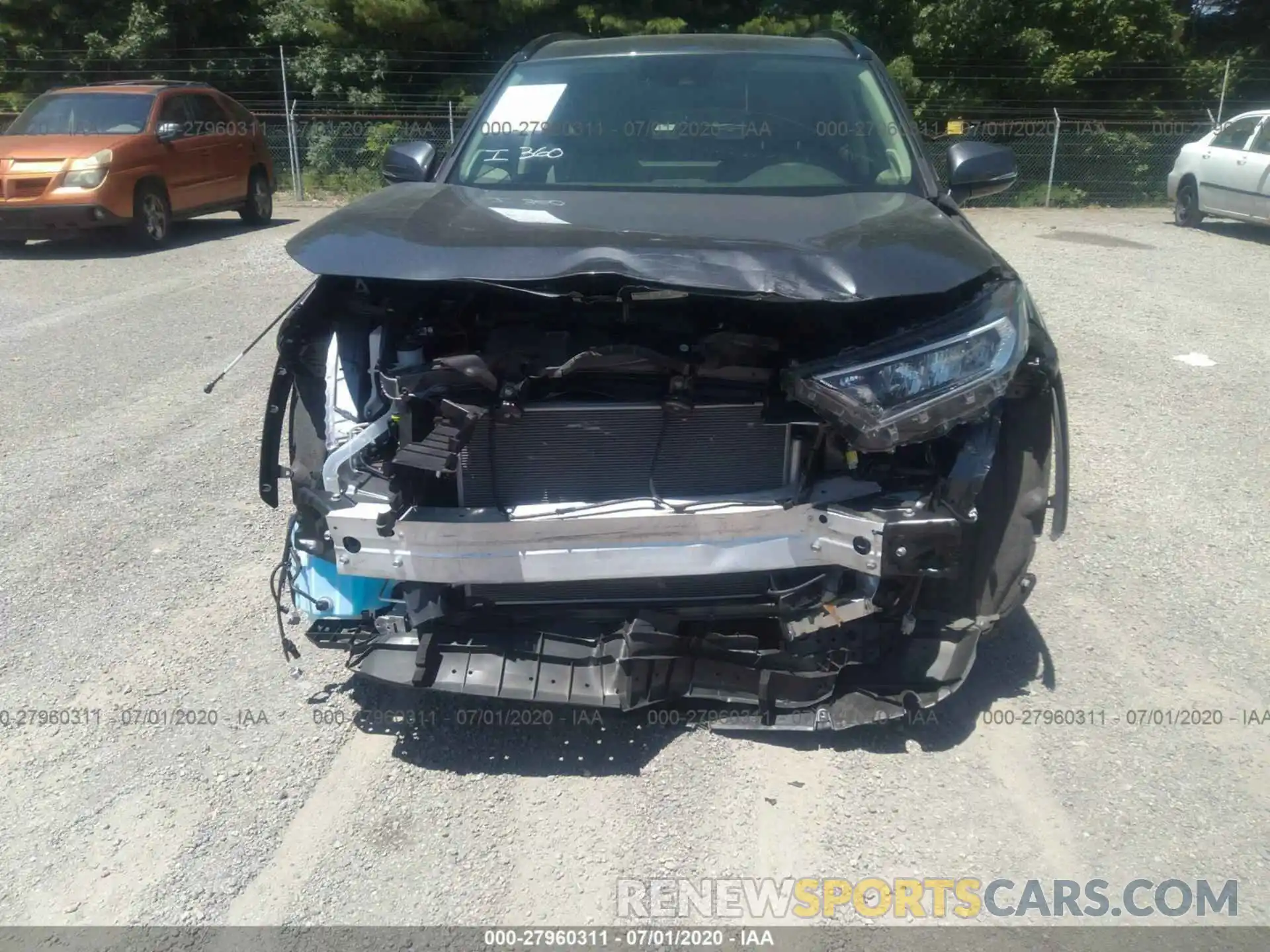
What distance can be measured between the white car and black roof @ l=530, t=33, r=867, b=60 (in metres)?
10.5

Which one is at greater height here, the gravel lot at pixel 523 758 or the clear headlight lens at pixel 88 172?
the clear headlight lens at pixel 88 172

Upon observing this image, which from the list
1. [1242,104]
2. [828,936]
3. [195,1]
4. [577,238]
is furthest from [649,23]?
[828,936]

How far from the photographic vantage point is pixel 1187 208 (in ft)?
49.0

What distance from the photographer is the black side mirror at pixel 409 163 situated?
4555 mm

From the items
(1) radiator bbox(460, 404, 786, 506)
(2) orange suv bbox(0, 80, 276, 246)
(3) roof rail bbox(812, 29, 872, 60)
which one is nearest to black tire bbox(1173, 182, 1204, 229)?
(3) roof rail bbox(812, 29, 872, 60)

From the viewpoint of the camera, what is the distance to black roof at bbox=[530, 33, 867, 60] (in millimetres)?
4629

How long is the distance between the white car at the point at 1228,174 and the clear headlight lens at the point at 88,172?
13.1 m

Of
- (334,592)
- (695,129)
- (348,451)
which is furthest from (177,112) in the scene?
(348,451)

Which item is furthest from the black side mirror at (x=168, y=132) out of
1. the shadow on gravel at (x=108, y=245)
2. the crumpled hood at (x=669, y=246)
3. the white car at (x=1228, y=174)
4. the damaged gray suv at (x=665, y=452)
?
the white car at (x=1228, y=174)

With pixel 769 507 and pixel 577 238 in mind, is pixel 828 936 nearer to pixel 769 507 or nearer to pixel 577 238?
pixel 769 507

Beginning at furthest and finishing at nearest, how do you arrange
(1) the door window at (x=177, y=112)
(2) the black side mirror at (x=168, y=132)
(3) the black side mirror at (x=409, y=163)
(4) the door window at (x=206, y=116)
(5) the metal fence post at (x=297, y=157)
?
(5) the metal fence post at (x=297, y=157) → (4) the door window at (x=206, y=116) → (1) the door window at (x=177, y=112) → (2) the black side mirror at (x=168, y=132) → (3) the black side mirror at (x=409, y=163)

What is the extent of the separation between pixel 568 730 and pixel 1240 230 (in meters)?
14.7

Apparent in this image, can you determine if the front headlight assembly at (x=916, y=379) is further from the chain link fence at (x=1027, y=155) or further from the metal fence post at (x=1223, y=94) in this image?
the metal fence post at (x=1223, y=94)

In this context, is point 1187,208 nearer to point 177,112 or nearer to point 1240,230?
point 1240,230
